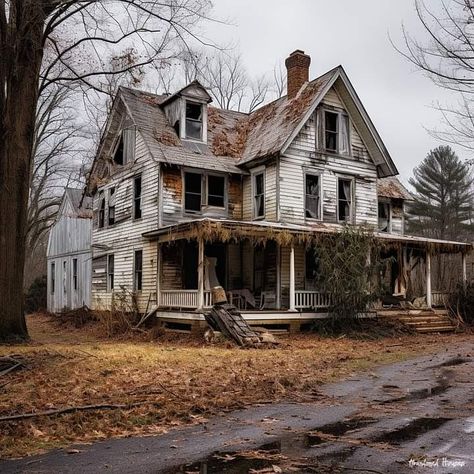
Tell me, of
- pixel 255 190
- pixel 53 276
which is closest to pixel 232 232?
pixel 255 190

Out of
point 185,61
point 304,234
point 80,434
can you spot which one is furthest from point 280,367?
point 185,61

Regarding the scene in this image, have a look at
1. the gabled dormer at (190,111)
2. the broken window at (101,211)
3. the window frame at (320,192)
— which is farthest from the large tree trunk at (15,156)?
the window frame at (320,192)

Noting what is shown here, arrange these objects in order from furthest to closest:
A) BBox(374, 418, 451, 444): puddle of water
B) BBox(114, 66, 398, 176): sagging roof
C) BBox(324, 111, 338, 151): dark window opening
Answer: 1. BBox(324, 111, 338, 151): dark window opening
2. BBox(114, 66, 398, 176): sagging roof
3. BBox(374, 418, 451, 444): puddle of water

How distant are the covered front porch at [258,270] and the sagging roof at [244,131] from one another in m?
3.34

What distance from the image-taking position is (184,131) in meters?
22.9

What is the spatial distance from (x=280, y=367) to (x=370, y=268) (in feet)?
27.0

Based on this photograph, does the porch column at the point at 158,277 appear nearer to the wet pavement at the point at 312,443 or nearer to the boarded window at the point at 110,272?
the boarded window at the point at 110,272

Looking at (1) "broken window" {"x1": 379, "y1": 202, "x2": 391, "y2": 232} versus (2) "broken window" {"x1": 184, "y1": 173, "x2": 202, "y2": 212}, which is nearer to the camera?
(2) "broken window" {"x1": 184, "y1": 173, "x2": 202, "y2": 212}

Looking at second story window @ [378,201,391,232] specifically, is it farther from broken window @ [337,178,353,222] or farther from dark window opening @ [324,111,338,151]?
dark window opening @ [324,111,338,151]

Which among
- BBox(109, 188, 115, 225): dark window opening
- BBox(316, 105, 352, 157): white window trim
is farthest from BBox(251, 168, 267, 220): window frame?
BBox(109, 188, 115, 225): dark window opening

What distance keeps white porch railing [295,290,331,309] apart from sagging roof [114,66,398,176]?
5447 mm

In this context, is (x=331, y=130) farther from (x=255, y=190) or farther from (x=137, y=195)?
(x=137, y=195)

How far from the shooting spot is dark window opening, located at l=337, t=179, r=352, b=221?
23.4m

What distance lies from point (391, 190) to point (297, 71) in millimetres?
7680
